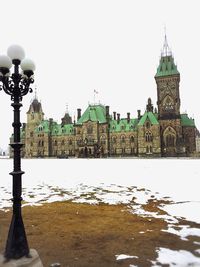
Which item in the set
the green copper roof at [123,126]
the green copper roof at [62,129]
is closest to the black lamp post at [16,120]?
the green copper roof at [123,126]

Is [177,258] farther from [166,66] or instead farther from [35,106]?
[35,106]

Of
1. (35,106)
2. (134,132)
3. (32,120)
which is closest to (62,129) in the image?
(32,120)

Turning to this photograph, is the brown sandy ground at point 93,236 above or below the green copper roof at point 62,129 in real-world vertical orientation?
below

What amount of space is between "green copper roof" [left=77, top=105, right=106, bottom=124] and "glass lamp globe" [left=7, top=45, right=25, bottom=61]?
68.5 m

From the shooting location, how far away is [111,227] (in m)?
6.61

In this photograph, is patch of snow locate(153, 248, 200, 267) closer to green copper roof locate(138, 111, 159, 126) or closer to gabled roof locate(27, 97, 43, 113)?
green copper roof locate(138, 111, 159, 126)

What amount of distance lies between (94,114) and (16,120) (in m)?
70.2

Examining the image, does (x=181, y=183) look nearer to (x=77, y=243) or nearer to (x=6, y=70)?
(x=77, y=243)

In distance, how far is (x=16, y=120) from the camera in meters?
5.21

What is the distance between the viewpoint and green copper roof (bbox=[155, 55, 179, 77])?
236ft

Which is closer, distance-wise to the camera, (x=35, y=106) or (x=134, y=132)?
(x=134, y=132)

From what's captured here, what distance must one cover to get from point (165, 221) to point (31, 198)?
6.05 m

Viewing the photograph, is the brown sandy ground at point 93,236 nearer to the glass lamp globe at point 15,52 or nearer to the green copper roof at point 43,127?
the glass lamp globe at point 15,52

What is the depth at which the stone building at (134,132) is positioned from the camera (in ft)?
224
